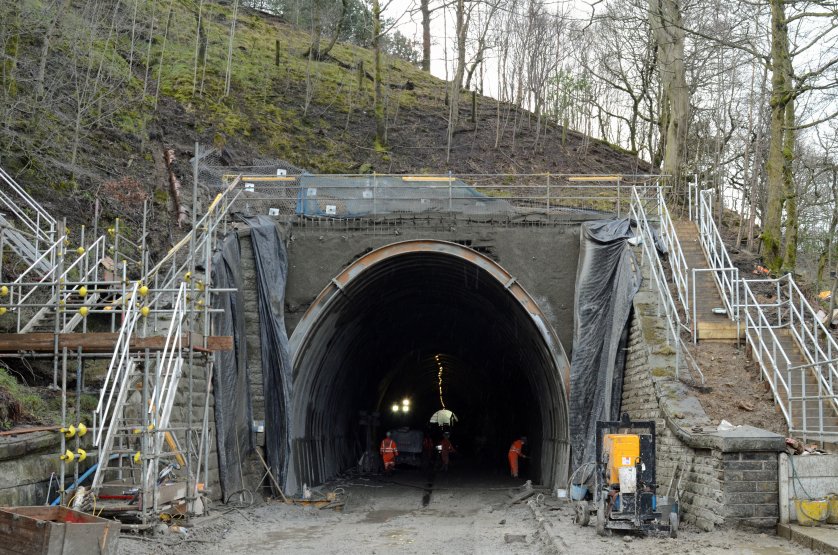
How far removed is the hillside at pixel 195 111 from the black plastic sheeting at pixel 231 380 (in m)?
4.57

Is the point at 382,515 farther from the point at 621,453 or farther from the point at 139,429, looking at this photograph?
the point at 139,429

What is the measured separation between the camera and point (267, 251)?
17.9 metres

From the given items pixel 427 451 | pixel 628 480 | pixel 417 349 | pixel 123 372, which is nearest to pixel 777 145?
pixel 628 480

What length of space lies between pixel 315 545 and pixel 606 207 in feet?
49.4

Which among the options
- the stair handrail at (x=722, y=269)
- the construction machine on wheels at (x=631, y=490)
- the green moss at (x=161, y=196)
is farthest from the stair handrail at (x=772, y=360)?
the green moss at (x=161, y=196)

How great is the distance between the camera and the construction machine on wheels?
10.9 metres

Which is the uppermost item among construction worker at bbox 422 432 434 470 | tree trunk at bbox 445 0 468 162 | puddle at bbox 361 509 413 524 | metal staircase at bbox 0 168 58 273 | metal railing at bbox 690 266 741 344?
tree trunk at bbox 445 0 468 162

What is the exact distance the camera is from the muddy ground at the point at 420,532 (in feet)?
33.2

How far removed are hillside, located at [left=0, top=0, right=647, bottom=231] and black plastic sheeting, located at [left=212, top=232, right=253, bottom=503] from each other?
457cm

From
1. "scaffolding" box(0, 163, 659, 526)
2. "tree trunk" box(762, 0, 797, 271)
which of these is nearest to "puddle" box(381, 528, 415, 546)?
"scaffolding" box(0, 163, 659, 526)

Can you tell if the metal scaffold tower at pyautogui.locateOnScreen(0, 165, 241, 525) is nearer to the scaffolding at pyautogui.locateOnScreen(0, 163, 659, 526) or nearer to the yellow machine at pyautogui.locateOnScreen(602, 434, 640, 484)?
the scaffolding at pyautogui.locateOnScreen(0, 163, 659, 526)

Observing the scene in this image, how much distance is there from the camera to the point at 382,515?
16969 millimetres

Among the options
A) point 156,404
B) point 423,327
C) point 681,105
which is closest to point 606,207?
point 681,105

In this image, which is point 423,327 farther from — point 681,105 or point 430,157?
point 681,105
